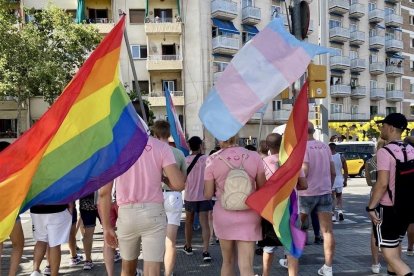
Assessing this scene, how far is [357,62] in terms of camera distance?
46500mm

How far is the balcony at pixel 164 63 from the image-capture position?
115 ft

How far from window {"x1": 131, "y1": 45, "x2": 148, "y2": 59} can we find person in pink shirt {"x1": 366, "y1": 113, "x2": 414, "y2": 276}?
3250 cm

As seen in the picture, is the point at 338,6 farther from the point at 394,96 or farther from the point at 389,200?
the point at 389,200

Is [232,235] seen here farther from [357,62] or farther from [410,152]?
[357,62]

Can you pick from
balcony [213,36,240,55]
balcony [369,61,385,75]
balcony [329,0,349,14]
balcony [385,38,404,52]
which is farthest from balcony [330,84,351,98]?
balcony [213,36,240,55]

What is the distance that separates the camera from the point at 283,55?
4.18 meters

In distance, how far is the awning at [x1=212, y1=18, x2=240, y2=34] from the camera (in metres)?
36.8

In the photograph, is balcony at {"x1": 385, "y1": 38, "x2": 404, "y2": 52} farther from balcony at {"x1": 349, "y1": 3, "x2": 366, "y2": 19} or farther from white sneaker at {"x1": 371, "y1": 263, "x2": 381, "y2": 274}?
white sneaker at {"x1": 371, "y1": 263, "x2": 381, "y2": 274}

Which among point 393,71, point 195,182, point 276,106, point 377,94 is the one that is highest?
point 393,71

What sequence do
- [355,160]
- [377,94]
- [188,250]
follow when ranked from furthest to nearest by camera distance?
1. [377,94]
2. [355,160]
3. [188,250]

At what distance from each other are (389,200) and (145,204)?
2445 millimetres

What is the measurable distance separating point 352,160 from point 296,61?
22038mm

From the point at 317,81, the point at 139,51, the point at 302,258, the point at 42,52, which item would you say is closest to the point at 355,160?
the point at 317,81

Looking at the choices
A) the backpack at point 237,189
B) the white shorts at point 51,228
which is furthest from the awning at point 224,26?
the backpack at point 237,189
